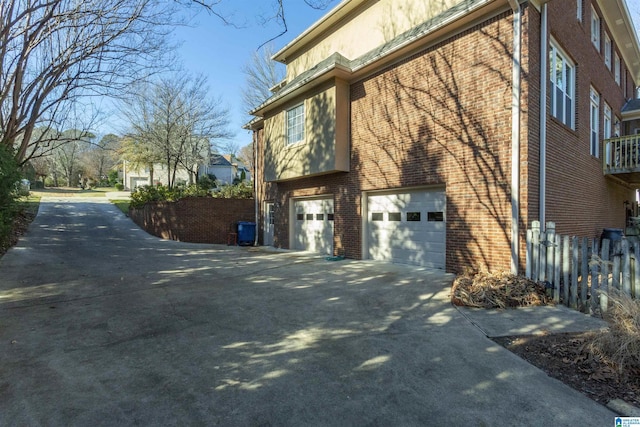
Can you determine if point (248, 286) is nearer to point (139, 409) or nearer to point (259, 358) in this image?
point (259, 358)

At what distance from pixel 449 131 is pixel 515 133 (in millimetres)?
1544

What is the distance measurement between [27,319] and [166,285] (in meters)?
2.45

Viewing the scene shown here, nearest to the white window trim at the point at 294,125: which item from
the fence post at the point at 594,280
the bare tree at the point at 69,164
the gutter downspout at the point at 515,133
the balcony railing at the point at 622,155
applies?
the gutter downspout at the point at 515,133

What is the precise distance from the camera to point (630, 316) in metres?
→ 3.64

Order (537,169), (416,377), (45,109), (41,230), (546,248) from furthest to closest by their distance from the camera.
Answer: (41,230)
(45,109)
(537,169)
(546,248)
(416,377)

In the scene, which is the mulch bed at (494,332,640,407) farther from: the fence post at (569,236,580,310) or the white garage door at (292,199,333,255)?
the white garage door at (292,199,333,255)

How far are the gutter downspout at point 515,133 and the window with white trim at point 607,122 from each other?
27.5 feet

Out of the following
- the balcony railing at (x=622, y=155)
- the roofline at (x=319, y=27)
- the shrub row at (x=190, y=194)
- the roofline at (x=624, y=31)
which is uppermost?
the roofline at (x=624, y=31)

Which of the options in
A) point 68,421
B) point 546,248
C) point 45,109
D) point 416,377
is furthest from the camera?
point 45,109

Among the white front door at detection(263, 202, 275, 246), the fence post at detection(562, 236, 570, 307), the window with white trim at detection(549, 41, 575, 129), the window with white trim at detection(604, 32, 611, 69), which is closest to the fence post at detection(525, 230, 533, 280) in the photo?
the fence post at detection(562, 236, 570, 307)

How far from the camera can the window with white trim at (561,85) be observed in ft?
27.5

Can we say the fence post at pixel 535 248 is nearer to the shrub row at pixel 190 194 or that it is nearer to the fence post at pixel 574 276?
the fence post at pixel 574 276

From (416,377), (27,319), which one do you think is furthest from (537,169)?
(27,319)

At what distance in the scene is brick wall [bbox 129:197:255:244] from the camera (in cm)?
1577
